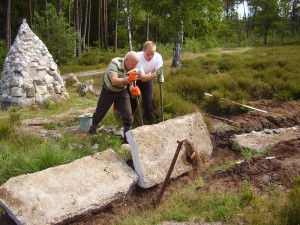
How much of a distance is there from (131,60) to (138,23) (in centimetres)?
2296

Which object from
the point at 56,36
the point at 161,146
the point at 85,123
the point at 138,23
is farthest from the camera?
the point at 138,23

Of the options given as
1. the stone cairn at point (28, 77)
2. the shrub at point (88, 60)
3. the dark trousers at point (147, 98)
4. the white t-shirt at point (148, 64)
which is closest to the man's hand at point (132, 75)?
the white t-shirt at point (148, 64)

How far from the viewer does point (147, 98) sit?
21.1 feet

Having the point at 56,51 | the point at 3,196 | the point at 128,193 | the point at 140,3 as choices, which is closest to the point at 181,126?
the point at 128,193

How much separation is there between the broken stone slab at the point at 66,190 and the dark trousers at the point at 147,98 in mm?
1906

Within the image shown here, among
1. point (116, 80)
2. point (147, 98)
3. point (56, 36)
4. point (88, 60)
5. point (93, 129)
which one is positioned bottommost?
point (93, 129)

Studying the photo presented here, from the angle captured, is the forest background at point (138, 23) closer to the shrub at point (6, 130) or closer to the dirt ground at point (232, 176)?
the shrub at point (6, 130)

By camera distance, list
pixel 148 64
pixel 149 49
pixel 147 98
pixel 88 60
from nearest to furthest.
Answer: pixel 149 49
pixel 148 64
pixel 147 98
pixel 88 60

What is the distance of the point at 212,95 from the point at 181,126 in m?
3.14

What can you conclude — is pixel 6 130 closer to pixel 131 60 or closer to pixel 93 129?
pixel 93 129

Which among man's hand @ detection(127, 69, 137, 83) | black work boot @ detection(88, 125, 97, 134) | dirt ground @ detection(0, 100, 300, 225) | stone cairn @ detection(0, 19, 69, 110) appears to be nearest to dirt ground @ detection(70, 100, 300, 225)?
dirt ground @ detection(0, 100, 300, 225)

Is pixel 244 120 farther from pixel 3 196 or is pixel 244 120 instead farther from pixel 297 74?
pixel 3 196

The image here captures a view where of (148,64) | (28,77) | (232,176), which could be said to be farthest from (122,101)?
(28,77)

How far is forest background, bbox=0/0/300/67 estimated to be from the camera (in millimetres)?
15930
